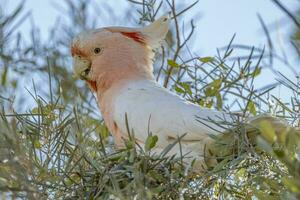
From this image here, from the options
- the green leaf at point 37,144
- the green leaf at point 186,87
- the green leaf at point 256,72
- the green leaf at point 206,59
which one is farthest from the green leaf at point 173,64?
the green leaf at point 37,144

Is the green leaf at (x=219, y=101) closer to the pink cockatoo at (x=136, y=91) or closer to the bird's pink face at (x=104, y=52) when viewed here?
the pink cockatoo at (x=136, y=91)

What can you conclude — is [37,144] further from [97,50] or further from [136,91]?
[97,50]

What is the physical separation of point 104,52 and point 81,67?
17 centimetres

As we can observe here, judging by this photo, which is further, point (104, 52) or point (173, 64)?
point (104, 52)

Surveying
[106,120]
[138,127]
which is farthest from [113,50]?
[138,127]

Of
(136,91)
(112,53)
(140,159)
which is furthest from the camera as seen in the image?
(112,53)

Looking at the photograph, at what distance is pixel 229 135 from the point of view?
10.5 ft

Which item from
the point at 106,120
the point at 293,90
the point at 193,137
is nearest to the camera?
the point at 293,90

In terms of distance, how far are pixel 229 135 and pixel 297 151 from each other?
0.50 meters

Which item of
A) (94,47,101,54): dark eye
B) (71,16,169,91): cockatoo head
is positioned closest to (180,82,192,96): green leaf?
(71,16,169,91): cockatoo head

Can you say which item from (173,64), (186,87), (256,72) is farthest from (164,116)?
(256,72)

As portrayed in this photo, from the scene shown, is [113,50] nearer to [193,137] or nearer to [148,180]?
[193,137]

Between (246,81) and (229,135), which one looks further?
(246,81)

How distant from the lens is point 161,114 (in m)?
3.90
